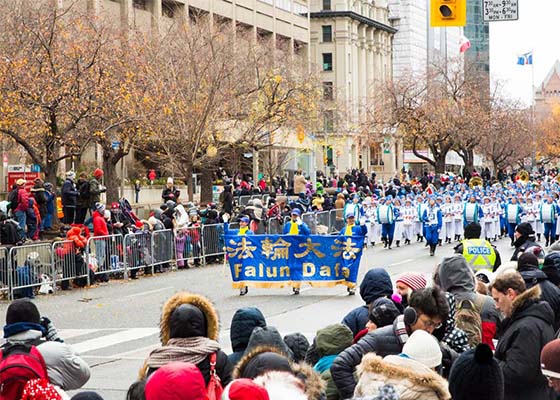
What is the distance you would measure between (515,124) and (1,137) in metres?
50.7

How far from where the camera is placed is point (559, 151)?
399ft

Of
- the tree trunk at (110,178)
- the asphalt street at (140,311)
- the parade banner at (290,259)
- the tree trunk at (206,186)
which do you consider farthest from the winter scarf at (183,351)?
the tree trunk at (206,186)

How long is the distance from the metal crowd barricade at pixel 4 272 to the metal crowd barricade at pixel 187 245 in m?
7.07

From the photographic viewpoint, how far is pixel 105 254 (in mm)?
25047

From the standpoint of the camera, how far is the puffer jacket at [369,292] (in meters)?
8.70

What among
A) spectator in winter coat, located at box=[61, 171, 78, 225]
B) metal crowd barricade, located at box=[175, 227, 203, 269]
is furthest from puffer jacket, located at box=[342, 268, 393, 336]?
spectator in winter coat, located at box=[61, 171, 78, 225]

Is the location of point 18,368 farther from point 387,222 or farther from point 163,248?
point 387,222

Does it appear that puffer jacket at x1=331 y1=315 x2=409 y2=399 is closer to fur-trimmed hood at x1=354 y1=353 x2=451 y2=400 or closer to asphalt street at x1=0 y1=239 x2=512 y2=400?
fur-trimmed hood at x1=354 y1=353 x2=451 y2=400

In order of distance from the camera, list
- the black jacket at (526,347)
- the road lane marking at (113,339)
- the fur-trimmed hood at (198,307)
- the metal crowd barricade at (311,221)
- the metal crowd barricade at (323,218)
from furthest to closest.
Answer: the metal crowd barricade at (323,218) < the metal crowd barricade at (311,221) < the road lane marking at (113,339) < the black jacket at (526,347) < the fur-trimmed hood at (198,307)

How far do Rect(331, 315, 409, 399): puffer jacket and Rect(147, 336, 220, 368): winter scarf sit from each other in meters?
0.83

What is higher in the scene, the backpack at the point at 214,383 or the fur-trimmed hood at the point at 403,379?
the fur-trimmed hood at the point at 403,379

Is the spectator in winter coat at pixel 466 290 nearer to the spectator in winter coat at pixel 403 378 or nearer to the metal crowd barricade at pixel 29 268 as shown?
the spectator in winter coat at pixel 403 378

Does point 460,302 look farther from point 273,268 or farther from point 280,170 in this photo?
point 280,170

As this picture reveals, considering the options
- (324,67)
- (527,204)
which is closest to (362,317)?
(527,204)
